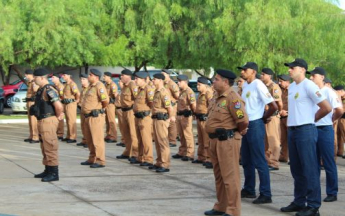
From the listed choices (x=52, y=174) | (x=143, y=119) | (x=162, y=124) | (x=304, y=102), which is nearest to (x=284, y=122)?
(x=143, y=119)

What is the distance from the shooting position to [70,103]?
2094 cm

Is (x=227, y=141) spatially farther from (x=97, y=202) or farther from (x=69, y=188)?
(x=69, y=188)

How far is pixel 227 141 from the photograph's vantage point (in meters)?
9.54

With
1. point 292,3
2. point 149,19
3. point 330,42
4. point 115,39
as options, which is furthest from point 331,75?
point 115,39

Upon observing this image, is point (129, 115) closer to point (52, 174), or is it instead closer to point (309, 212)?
point (52, 174)

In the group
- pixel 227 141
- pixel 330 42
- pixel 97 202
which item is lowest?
pixel 97 202

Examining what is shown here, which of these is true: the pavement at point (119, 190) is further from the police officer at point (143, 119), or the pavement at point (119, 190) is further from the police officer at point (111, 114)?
the police officer at point (111, 114)

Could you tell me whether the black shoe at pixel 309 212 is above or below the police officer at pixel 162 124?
below

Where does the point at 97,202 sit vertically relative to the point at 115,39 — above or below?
below

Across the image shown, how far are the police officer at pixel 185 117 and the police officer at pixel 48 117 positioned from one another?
4266mm

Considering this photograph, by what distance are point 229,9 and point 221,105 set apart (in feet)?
69.8

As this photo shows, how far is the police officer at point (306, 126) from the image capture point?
9820 millimetres

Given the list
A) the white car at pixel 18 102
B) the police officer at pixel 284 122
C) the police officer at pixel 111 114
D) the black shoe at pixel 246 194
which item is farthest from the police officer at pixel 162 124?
the white car at pixel 18 102

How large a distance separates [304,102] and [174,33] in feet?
76.8
